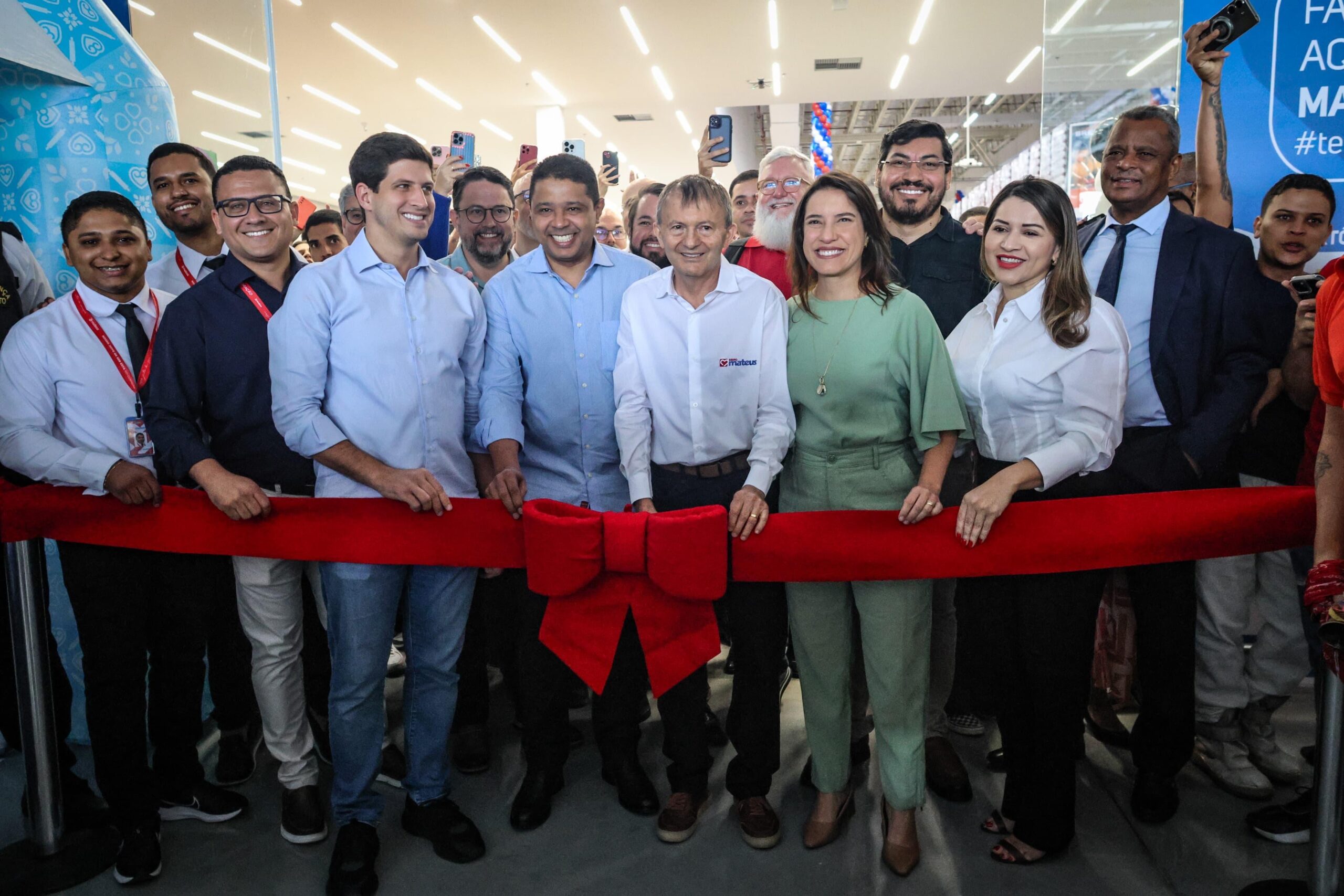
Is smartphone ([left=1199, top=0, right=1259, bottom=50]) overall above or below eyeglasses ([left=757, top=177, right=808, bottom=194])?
above

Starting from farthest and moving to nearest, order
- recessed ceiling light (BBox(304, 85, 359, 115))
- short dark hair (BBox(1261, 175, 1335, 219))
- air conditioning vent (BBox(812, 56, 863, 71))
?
recessed ceiling light (BBox(304, 85, 359, 115))
air conditioning vent (BBox(812, 56, 863, 71))
short dark hair (BBox(1261, 175, 1335, 219))

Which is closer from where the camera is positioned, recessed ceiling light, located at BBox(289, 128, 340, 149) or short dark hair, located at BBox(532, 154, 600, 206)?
short dark hair, located at BBox(532, 154, 600, 206)

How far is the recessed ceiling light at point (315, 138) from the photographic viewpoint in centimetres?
1545

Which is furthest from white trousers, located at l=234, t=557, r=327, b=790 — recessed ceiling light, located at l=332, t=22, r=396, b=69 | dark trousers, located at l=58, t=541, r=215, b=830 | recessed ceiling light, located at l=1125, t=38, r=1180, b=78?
recessed ceiling light, located at l=332, t=22, r=396, b=69

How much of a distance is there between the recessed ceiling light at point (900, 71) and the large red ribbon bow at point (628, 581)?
11898 millimetres

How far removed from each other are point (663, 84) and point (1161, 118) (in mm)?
11615

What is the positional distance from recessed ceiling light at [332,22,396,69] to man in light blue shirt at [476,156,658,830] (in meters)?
9.42

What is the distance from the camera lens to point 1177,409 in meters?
2.41

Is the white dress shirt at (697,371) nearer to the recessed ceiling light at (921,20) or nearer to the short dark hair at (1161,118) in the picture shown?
the short dark hair at (1161,118)

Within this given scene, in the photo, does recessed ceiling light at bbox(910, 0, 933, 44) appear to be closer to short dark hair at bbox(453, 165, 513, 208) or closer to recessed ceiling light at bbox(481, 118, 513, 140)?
recessed ceiling light at bbox(481, 118, 513, 140)

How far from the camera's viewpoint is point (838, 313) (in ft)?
7.32

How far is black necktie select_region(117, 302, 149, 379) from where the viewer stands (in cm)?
247

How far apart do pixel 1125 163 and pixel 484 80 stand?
39.3ft

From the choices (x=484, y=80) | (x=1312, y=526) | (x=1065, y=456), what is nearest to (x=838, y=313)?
(x=1065, y=456)
